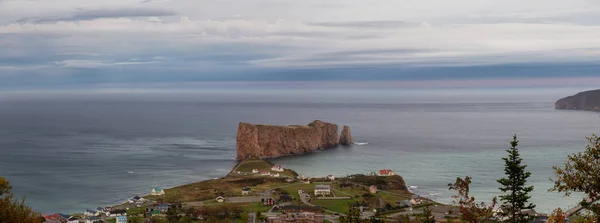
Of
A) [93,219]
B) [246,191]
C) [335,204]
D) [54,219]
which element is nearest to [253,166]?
[246,191]

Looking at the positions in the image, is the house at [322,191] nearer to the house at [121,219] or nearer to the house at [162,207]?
the house at [162,207]

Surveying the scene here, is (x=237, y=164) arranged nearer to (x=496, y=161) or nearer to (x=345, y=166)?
(x=345, y=166)

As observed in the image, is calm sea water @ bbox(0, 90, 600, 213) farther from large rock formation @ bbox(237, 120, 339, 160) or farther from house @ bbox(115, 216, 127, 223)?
house @ bbox(115, 216, 127, 223)

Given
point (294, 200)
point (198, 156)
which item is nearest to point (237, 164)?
point (198, 156)

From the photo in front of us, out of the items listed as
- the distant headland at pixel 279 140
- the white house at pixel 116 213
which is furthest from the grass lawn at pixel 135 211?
the distant headland at pixel 279 140

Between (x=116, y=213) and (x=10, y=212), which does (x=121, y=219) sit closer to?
(x=116, y=213)

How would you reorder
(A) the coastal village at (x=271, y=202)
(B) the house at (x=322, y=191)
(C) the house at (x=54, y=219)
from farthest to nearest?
(B) the house at (x=322, y=191) < (A) the coastal village at (x=271, y=202) < (C) the house at (x=54, y=219)

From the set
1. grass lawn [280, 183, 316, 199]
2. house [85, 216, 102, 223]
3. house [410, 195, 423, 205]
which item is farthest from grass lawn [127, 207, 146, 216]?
house [410, 195, 423, 205]
